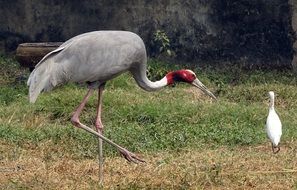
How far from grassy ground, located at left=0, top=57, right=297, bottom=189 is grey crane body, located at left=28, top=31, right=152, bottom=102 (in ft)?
2.34

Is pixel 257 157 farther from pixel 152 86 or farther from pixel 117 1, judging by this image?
pixel 117 1

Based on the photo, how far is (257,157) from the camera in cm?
679

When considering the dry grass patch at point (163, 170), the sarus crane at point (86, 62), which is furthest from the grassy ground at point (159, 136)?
the sarus crane at point (86, 62)

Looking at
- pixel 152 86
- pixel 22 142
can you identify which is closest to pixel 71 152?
pixel 22 142

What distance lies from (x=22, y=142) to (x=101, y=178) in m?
1.73

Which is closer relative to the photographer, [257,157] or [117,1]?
[257,157]

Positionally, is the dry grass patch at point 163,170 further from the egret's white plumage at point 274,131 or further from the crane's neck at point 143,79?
the crane's neck at point 143,79

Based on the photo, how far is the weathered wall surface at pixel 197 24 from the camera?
1152 cm

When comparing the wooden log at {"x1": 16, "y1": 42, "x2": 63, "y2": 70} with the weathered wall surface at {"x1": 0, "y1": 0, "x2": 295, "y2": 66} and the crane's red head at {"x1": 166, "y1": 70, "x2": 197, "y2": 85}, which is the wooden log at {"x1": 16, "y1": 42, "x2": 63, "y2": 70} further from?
the crane's red head at {"x1": 166, "y1": 70, "x2": 197, "y2": 85}

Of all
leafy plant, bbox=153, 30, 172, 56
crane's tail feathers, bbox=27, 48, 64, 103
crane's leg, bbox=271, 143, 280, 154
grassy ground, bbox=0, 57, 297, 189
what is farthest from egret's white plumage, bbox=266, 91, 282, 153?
leafy plant, bbox=153, 30, 172, 56

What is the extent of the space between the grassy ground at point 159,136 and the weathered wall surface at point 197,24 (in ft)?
2.05

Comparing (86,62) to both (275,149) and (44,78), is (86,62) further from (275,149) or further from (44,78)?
(275,149)

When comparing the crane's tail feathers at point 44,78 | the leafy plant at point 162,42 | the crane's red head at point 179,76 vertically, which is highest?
the crane's tail feathers at point 44,78

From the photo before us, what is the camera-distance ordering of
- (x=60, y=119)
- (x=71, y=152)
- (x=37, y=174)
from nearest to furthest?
(x=37, y=174)
(x=71, y=152)
(x=60, y=119)
